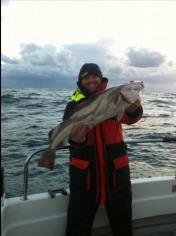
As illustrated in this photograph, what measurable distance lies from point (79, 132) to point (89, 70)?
2.41 feet

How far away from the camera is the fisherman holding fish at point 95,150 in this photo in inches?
146

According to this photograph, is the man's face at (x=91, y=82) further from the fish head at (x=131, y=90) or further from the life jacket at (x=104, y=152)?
the fish head at (x=131, y=90)

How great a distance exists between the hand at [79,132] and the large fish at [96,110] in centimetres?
3

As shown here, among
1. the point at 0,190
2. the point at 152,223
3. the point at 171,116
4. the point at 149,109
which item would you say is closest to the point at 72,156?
the point at 0,190

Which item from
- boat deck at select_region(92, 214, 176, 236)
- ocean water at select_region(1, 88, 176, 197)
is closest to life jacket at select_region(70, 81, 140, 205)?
boat deck at select_region(92, 214, 176, 236)

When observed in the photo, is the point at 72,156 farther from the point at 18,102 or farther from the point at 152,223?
the point at 18,102

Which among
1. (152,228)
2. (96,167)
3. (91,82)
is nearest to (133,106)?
(91,82)

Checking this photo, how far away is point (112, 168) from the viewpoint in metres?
3.93

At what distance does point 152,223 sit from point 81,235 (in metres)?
1.21

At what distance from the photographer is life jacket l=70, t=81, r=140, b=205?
12.8ft

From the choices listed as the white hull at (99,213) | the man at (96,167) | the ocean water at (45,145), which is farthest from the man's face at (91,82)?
the ocean water at (45,145)

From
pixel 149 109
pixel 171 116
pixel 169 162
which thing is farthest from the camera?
pixel 149 109

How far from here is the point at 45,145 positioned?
1200cm

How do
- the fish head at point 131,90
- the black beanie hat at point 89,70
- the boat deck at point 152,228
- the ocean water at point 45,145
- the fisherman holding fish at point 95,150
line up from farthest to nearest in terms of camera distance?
the ocean water at point 45,145
the boat deck at point 152,228
the black beanie hat at point 89,70
the fisherman holding fish at point 95,150
the fish head at point 131,90
